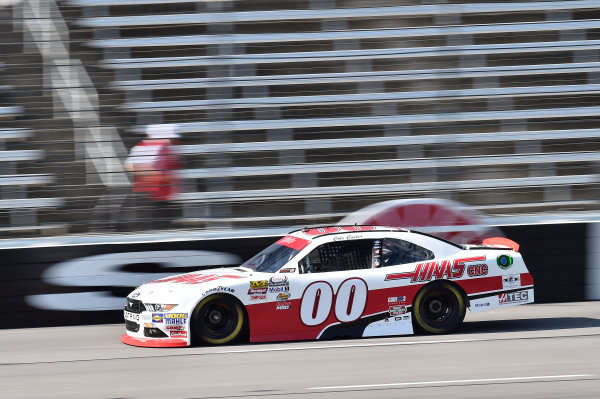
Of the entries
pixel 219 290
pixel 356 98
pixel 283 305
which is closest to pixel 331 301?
pixel 283 305

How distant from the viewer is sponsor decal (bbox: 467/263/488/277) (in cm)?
826

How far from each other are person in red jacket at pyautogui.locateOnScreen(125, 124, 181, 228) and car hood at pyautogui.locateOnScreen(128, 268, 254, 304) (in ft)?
6.45

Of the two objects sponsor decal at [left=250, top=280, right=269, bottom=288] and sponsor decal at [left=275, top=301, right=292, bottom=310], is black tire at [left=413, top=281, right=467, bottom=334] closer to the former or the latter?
sponsor decal at [left=275, top=301, right=292, bottom=310]

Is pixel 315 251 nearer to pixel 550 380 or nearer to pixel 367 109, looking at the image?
pixel 550 380

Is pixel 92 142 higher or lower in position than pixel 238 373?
higher

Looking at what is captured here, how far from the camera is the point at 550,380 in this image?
20.5ft

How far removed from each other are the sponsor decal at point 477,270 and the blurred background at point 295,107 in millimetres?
2548

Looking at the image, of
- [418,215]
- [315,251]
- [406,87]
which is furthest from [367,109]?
[315,251]

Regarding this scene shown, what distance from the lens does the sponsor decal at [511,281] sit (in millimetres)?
8359

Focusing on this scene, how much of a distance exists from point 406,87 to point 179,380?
720 centimetres

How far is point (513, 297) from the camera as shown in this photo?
27.5 feet

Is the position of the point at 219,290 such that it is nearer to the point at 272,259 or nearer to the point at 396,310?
the point at 272,259

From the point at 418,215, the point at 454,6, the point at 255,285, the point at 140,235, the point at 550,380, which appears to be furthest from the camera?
the point at 454,6

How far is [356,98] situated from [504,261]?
4.39m
